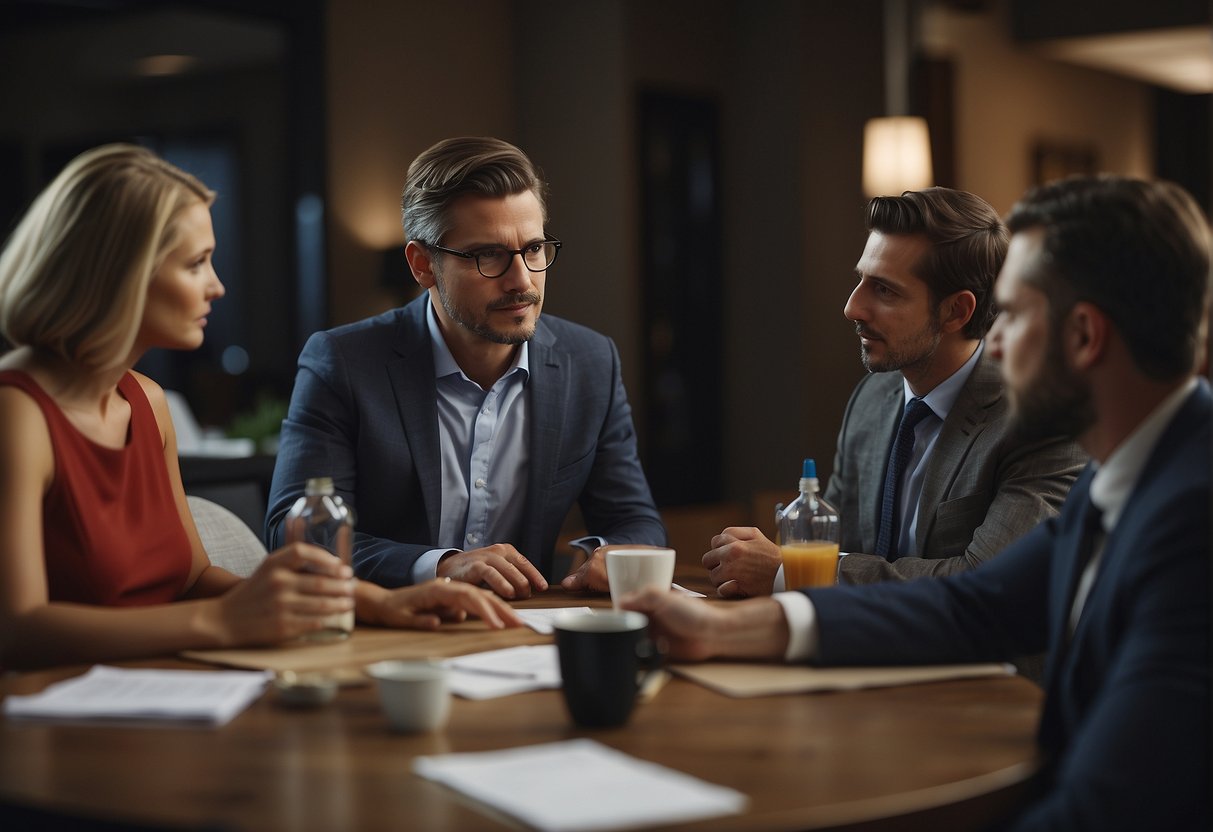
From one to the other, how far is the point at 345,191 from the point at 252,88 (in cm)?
348

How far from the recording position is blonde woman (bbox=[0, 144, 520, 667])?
5.16 ft

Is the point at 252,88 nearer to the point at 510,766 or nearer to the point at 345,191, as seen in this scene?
the point at 345,191

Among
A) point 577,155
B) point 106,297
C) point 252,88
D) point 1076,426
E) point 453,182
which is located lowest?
point 1076,426

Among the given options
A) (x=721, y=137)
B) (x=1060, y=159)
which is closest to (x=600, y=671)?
(x=721, y=137)

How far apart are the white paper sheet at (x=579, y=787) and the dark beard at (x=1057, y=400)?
0.56 meters

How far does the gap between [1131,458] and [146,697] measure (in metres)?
1.04

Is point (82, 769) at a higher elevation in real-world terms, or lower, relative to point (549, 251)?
lower

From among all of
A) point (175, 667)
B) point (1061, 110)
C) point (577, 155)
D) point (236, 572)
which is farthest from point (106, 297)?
point (1061, 110)

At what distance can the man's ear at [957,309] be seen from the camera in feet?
7.55

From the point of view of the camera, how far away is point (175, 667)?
1.53 metres

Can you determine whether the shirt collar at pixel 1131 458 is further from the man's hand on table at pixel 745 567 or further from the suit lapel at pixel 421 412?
the suit lapel at pixel 421 412

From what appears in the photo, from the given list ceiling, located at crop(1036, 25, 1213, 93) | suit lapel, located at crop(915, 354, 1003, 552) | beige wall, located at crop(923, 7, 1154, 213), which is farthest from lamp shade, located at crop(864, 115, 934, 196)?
suit lapel, located at crop(915, 354, 1003, 552)

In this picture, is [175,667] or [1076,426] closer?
[1076,426]

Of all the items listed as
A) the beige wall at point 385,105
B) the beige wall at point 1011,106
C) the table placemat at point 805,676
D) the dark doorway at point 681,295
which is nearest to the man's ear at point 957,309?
the table placemat at point 805,676
